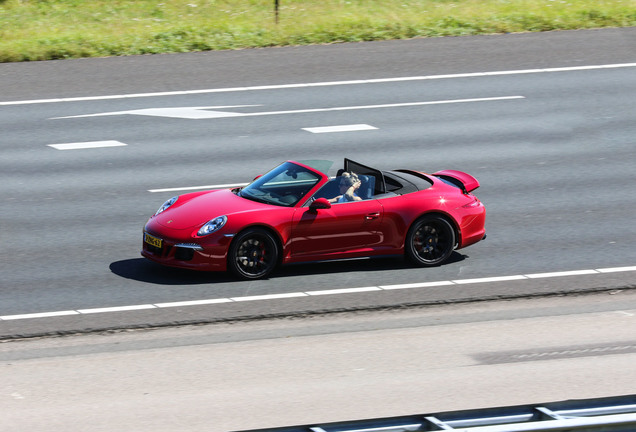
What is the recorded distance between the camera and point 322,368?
9.41 meters

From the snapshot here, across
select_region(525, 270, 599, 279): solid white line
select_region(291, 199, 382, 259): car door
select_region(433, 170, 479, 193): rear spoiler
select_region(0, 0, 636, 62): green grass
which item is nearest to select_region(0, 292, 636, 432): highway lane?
select_region(525, 270, 599, 279): solid white line

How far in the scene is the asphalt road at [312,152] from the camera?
11797 millimetres

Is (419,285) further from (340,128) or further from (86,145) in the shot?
(86,145)

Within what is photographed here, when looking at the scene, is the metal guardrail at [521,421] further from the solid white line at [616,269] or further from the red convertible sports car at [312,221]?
the solid white line at [616,269]

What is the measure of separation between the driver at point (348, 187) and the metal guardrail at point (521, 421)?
6.53m

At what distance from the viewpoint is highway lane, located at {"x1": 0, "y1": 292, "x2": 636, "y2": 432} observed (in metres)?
8.37

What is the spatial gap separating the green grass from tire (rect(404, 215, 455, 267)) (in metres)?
12.6

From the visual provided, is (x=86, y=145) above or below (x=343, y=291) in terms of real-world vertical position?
above

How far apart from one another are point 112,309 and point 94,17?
17.2m

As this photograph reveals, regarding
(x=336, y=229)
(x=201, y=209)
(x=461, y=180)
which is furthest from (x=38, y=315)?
(x=461, y=180)

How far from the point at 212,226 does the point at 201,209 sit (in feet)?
1.43

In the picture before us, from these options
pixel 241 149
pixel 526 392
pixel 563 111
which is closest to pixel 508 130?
pixel 563 111

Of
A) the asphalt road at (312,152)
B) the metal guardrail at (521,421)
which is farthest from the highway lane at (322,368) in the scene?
the metal guardrail at (521,421)

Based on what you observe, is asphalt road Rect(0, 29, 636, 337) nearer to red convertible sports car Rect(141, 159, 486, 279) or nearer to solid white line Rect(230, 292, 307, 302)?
solid white line Rect(230, 292, 307, 302)
